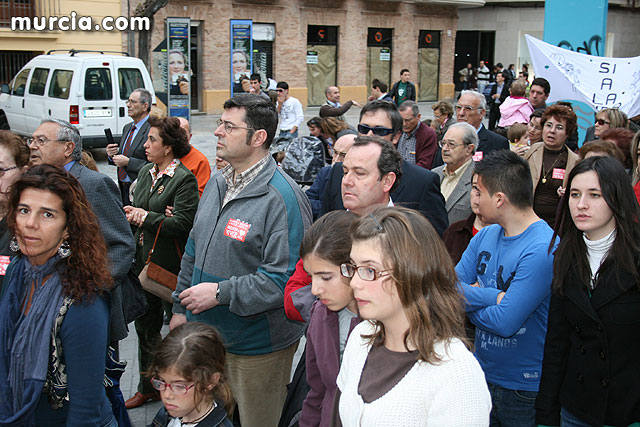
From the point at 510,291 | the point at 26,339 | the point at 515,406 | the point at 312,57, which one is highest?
the point at 312,57

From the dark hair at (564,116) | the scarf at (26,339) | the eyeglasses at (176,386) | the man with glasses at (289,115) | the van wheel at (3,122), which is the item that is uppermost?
the dark hair at (564,116)

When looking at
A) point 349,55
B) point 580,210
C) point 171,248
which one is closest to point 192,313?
point 171,248

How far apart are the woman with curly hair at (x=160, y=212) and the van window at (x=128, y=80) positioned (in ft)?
32.0

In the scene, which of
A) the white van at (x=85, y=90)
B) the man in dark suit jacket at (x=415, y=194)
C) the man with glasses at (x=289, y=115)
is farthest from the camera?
the white van at (x=85, y=90)

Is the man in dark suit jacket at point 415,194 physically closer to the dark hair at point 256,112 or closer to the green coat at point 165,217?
the dark hair at point 256,112

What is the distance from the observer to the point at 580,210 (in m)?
3.17

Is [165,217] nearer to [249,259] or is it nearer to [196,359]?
[249,259]

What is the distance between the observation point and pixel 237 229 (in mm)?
3859

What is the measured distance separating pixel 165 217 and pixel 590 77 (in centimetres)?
666

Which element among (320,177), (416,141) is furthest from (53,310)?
(416,141)

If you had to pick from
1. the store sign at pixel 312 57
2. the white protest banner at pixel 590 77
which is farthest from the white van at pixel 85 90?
the store sign at pixel 312 57

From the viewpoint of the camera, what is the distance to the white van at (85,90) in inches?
560

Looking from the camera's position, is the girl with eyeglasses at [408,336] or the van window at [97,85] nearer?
the girl with eyeglasses at [408,336]

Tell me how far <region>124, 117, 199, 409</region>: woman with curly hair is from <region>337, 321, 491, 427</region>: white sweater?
322cm
